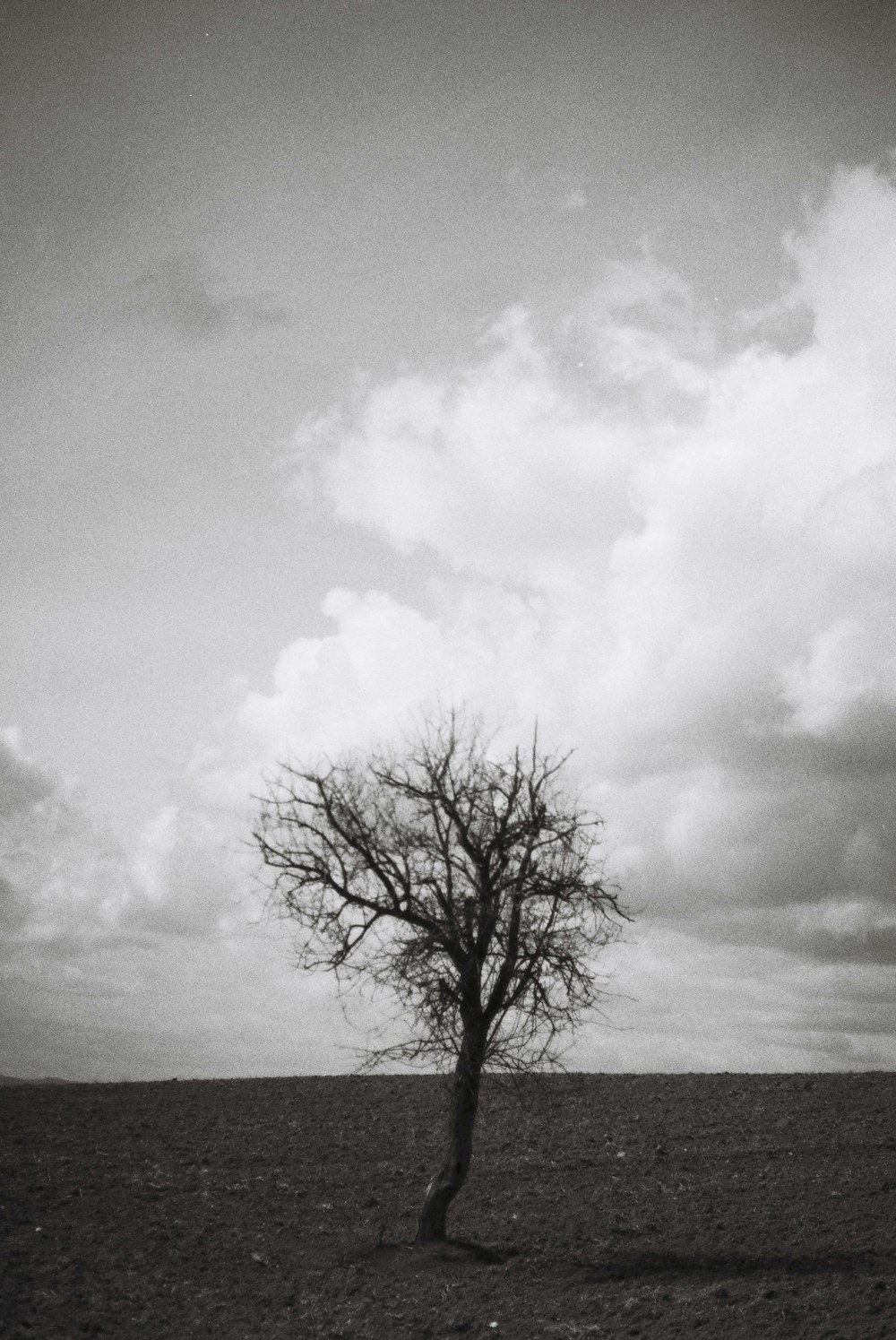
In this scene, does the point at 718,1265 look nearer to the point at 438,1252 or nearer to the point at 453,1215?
the point at 438,1252

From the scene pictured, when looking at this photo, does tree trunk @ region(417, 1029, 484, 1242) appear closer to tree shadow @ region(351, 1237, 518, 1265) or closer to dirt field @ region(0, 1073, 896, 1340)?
tree shadow @ region(351, 1237, 518, 1265)

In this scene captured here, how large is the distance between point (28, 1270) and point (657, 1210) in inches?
433

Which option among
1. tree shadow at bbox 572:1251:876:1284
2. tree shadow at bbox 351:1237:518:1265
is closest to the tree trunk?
tree shadow at bbox 351:1237:518:1265

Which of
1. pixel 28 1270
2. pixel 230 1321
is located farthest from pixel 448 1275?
pixel 28 1270

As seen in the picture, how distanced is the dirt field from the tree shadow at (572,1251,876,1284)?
0.16 ft

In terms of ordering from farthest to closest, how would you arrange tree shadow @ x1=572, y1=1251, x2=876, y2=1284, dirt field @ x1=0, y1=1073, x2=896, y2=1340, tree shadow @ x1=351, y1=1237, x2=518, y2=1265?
tree shadow @ x1=351, y1=1237, x2=518, y2=1265 < tree shadow @ x1=572, y1=1251, x2=876, y2=1284 < dirt field @ x1=0, y1=1073, x2=896, y2=1340

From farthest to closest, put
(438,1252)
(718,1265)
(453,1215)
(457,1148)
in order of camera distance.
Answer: (453,1215) → (457,1148) → (438,1252) → (718,1265)

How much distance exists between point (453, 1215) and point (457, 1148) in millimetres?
3167

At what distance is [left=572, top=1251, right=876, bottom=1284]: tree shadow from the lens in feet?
48.5

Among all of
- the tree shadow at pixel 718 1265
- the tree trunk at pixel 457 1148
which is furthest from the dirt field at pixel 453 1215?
the tree trunk at pixel 457 1148

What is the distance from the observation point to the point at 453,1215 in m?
19.2

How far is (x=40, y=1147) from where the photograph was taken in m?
21.8

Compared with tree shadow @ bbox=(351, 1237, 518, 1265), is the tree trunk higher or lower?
higher

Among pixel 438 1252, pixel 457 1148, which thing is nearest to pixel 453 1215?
pixel 438 1252
